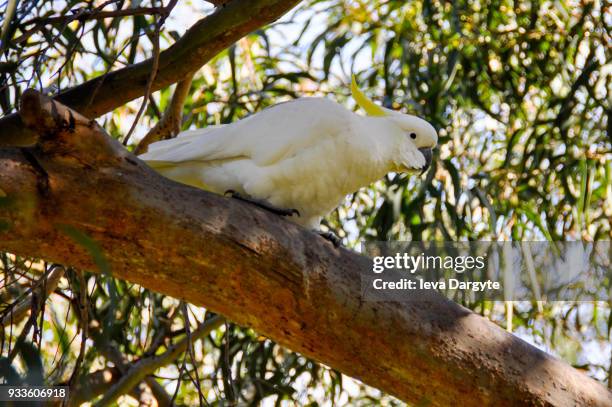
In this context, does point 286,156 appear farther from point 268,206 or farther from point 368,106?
point 368,106

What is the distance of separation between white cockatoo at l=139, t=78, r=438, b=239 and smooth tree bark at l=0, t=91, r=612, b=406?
37cm

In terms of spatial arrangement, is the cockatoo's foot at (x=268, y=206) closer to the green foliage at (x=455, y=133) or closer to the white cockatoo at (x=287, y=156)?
the white cockatoo at (x=287, y=156)

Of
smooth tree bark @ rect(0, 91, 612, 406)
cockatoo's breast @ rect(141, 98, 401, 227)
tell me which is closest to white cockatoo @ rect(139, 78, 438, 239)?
cockatoo's breast @ rect(141, 98, 401, 227)

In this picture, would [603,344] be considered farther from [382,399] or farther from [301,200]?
[301,200]

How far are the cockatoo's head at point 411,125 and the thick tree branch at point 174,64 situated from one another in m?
0.40

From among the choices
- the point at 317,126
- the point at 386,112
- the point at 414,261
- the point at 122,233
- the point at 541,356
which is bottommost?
the point at 541,356

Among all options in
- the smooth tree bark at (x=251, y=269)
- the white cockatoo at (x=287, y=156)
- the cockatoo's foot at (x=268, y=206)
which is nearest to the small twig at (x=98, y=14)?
the white cockatoo at (x=287, y=156)

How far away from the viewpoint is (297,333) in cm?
143

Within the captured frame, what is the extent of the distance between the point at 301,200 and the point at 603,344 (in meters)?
1.81

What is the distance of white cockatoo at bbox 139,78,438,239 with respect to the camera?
183cm

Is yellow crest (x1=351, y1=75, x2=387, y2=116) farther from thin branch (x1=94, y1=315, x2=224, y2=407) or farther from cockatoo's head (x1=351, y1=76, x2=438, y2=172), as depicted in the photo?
thin branch (x1=94, y1=315, x2=224, y2=407)

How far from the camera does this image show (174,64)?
1821 millimetres

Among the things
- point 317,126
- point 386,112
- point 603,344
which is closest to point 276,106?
point 317,126

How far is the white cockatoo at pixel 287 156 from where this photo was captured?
6.01 feet
